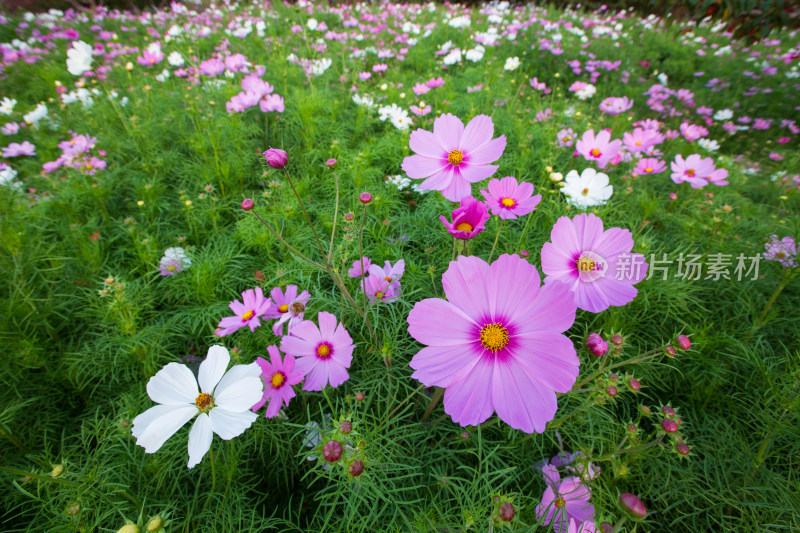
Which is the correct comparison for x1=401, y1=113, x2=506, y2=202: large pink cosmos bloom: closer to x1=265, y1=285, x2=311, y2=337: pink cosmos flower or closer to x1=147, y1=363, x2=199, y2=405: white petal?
x1=265, y1=285, x2=311, y2=337: pink cosmos flower

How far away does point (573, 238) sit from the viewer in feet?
2.28

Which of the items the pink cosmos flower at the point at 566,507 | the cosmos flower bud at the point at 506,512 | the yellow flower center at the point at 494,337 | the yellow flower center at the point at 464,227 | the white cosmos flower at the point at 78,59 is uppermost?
the white cosmos flower at the point at 78,59

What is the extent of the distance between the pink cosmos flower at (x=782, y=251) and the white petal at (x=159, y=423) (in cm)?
170

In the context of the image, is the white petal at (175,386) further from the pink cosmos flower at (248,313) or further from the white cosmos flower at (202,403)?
the pink cosmos flower at (248,313)

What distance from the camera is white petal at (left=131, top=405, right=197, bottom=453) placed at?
0.60 m

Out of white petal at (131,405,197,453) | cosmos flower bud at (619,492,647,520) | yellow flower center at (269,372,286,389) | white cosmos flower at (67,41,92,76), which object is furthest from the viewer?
white cosmos flower at (67,41,92,76)

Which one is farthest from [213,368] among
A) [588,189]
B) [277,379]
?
[588,189]

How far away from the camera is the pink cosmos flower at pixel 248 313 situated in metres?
0.90

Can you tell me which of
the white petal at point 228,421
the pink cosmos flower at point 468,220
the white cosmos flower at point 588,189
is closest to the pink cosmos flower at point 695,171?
the white cosmos flower at point 588,189

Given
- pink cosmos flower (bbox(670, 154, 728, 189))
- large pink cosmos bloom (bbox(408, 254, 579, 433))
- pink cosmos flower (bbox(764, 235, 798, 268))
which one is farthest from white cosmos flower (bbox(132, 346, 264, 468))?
pink cosmos flower (bbox(670, 154, 728, 189))

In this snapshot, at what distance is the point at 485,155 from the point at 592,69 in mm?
3121

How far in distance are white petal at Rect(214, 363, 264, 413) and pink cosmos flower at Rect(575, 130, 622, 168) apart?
4.60ft

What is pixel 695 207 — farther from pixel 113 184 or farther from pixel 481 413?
pixel 113 184

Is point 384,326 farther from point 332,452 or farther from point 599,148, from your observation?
point 599,148
